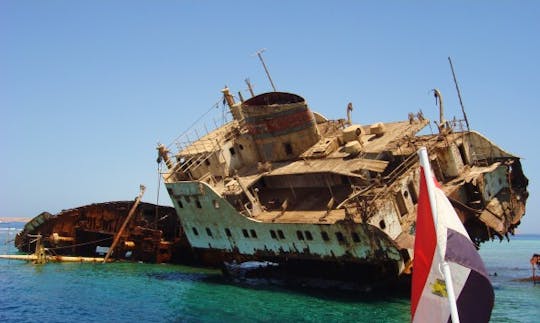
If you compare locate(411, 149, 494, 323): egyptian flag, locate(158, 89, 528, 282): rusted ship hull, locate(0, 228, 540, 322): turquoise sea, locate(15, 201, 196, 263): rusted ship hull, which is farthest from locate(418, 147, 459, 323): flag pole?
locate(15, 201, 196, 263): rusted ship hull

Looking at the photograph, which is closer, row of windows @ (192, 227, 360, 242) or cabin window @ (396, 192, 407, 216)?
row of windows @ (192, 227, 360, 242)

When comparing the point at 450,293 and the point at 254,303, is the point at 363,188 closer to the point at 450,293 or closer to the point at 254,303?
the point at 254,303

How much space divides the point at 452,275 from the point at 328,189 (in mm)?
19511

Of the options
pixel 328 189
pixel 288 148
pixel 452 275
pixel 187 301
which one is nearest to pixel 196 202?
pixel 288 148

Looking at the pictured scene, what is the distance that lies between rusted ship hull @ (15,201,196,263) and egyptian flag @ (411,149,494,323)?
96.2ft

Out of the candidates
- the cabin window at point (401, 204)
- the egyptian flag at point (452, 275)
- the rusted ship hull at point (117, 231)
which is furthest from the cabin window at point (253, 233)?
the egyptian flag at point (452, 275)

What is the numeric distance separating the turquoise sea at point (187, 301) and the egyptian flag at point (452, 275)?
12.8 meters

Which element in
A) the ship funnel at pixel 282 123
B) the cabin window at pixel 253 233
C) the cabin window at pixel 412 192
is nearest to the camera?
the cabin window at pixel 412 192

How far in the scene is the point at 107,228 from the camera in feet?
114

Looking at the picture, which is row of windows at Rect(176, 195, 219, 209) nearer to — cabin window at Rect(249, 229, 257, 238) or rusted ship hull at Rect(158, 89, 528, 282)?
rusted ship hull at Rect(158, 89, 528, 282)

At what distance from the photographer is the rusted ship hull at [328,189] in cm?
1966

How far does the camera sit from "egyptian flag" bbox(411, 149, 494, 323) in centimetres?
475

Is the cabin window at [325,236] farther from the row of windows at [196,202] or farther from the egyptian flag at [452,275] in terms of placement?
Answer: the egyptian flag at [452,275]

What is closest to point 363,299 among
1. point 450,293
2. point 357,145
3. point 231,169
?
point 357,145
